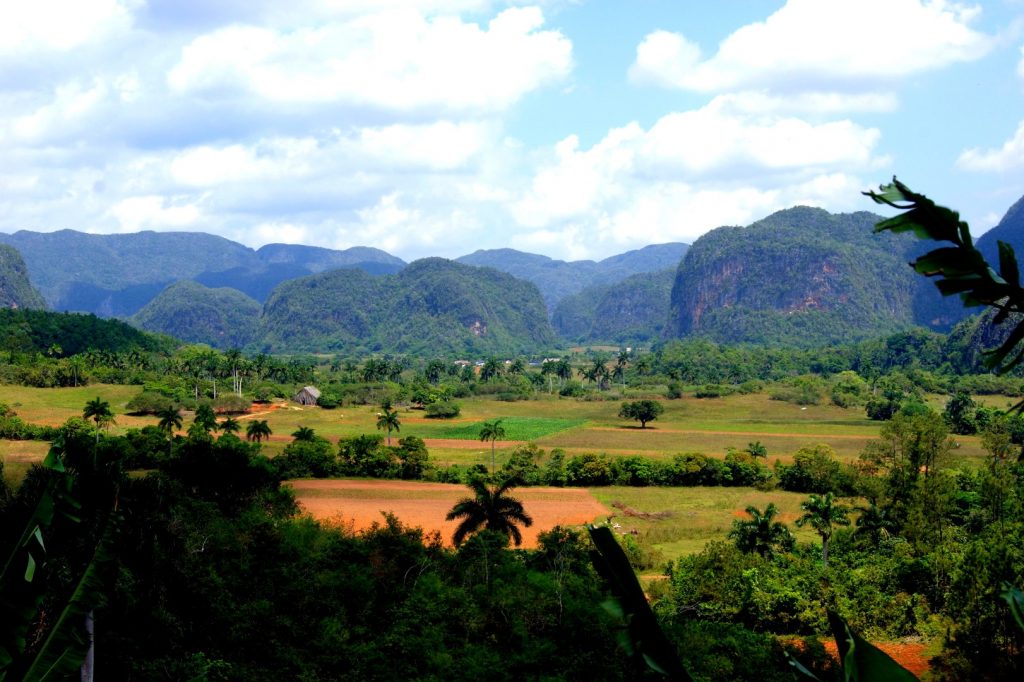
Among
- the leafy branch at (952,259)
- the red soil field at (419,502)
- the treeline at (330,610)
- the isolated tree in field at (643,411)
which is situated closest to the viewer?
the leafy branch at (952,259)

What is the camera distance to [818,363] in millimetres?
136500

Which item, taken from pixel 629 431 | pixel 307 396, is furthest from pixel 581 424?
pixel 307 396

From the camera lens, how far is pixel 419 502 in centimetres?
4334

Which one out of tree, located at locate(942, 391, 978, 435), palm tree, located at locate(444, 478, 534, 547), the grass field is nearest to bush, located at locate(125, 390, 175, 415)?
the grass field

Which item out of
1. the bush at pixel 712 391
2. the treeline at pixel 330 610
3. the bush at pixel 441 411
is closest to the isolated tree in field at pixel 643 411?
the bush at pixel 441 411

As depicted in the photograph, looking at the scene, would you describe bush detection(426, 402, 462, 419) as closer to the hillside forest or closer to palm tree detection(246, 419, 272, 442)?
palm tree detection(246, 419, 272, 442)

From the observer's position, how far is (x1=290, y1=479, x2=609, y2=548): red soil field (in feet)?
127

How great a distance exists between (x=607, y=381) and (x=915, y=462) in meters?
86.6

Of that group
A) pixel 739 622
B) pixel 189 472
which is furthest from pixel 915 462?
pixel 189 472

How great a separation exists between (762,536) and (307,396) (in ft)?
230

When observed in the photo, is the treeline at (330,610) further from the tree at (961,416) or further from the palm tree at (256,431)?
the tree at (961,416)

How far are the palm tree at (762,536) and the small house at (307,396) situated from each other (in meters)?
68.5

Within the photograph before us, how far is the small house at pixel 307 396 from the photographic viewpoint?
91.5m

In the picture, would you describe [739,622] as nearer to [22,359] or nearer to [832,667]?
[832,667]
